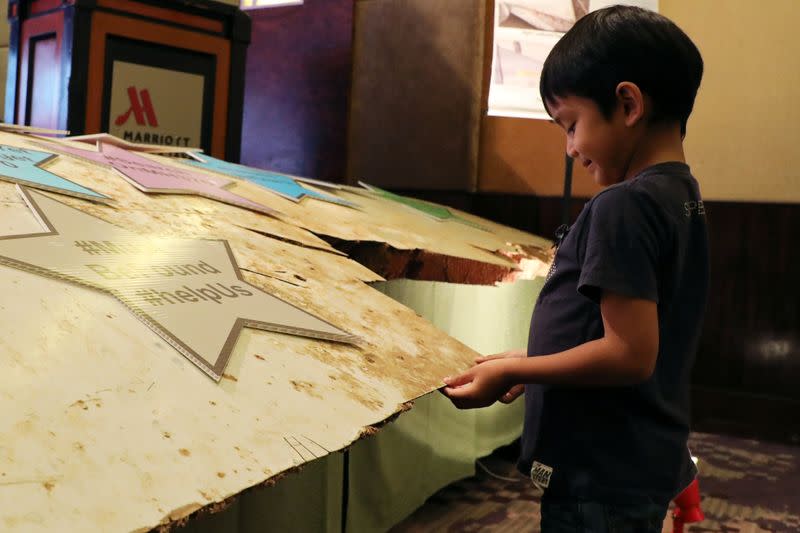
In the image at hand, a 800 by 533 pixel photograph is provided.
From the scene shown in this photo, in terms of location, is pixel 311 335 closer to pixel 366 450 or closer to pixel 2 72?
pixel 366 450

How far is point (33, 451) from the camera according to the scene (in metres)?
0.54

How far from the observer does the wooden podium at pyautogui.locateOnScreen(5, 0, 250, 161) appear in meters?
2.49

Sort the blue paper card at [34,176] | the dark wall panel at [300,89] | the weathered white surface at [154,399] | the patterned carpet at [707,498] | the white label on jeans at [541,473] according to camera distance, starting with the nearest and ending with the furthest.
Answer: the weathered white surface at [154,399] → the white label on jeans at [541,473] → the blue paper card at [34,176] → the patterned carpet at [707,498] → the dark wall panel at [300,89]

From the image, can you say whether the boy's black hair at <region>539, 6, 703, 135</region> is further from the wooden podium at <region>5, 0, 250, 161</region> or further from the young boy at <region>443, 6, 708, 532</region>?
the wooden podium at <region>5, 0, 250, 161</region>

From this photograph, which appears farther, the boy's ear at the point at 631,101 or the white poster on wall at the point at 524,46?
the white poster on wall at the point at 524,46

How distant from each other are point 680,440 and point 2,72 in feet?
12.0

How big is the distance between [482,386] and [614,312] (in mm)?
169

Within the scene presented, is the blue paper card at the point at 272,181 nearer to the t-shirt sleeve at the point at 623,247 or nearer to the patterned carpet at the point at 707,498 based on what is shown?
the patterned carpet at the point at 707,498

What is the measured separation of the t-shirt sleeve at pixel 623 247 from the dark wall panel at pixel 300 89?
2855 mm

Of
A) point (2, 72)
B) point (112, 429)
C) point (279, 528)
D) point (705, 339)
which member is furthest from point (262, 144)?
point (112, 429)

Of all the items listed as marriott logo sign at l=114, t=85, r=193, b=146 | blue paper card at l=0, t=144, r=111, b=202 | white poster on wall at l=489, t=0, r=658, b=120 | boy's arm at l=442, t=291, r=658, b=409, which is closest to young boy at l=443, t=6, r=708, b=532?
boy's arm at l=442, t=291, r=658, b=409

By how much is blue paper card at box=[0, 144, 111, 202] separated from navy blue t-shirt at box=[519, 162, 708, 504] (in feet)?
2.15

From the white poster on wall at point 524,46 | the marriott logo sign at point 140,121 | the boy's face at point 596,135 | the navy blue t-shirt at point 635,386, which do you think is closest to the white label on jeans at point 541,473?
the navy blue t-shirt at point 635,386

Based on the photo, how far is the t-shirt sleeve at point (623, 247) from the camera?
0.82 m
